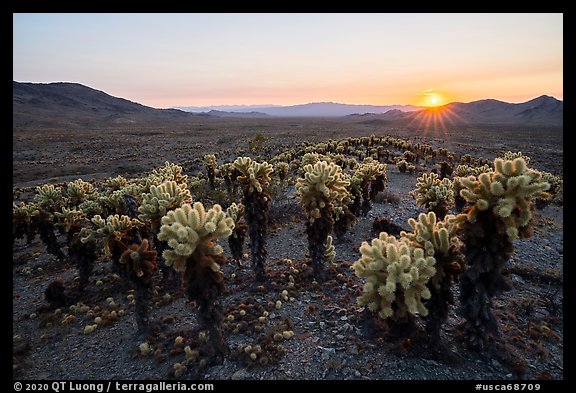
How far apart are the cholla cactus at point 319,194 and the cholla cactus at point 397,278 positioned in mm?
4195

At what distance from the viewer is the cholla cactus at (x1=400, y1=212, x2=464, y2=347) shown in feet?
29.3

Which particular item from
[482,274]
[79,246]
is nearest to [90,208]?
[79,246]

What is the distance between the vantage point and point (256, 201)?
44.3ft

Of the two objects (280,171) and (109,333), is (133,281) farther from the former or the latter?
(280,171)

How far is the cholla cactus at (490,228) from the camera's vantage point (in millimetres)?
8047

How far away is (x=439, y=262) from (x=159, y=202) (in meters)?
9.60

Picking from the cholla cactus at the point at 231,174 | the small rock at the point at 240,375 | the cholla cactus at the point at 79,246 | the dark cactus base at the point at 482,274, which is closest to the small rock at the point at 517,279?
the dark cactus base at the point at 482,274

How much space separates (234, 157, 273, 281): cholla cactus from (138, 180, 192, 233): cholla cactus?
8.42 feet

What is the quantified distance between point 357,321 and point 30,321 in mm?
12900

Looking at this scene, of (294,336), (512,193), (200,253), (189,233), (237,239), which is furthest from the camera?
(237,239)

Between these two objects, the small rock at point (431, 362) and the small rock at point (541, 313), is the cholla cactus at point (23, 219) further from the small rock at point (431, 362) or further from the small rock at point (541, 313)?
the small rock at point (541, 313)

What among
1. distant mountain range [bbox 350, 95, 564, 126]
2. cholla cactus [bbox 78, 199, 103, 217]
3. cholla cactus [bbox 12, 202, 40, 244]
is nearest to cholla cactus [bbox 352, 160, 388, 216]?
cholla cactus [bbox 78, 199, 103, 217]

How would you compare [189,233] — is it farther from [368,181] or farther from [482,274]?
[368,181]
